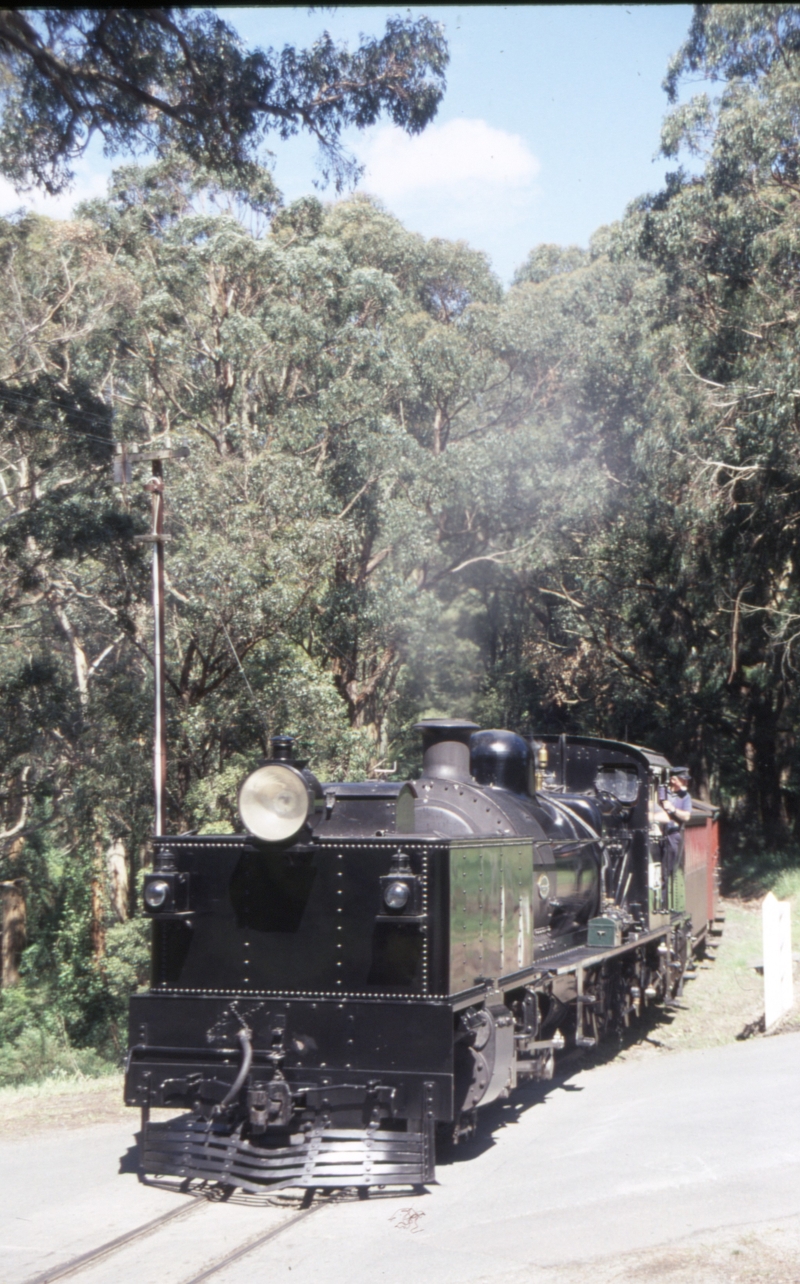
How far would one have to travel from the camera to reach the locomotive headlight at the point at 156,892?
718 cm

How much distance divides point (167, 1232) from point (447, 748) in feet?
13.5

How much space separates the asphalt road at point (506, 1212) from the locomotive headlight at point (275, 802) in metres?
1.93

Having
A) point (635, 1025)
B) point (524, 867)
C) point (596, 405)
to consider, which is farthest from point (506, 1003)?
point (596, 405)

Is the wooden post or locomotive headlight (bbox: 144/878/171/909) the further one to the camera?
the wooden post

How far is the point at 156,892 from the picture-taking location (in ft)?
23.6

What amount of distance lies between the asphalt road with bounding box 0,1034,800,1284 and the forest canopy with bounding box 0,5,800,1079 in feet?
20.9

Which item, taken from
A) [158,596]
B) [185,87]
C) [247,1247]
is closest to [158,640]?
[158,596]

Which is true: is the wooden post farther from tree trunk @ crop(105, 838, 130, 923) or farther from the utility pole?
tree trunk @ crop(105, 838, 130, 923)

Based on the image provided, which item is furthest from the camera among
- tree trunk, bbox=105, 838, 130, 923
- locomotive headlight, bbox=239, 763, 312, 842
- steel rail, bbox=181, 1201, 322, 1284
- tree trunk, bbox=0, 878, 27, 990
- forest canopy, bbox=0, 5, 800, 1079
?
tree trunk, bbox=0, 878, 27, 990

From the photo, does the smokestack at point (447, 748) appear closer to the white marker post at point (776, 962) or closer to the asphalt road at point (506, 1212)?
the asphalt road at point (506, 1212)

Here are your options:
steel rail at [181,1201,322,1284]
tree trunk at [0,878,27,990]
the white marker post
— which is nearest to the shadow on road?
the white marker post

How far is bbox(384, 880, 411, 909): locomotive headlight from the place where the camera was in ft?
22.2

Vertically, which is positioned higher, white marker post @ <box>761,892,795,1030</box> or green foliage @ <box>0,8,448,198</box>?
green foliage @ <box>0,8,448,198</box>

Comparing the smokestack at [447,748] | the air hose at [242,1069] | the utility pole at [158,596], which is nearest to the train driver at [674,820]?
the smokestack at [447,748]
